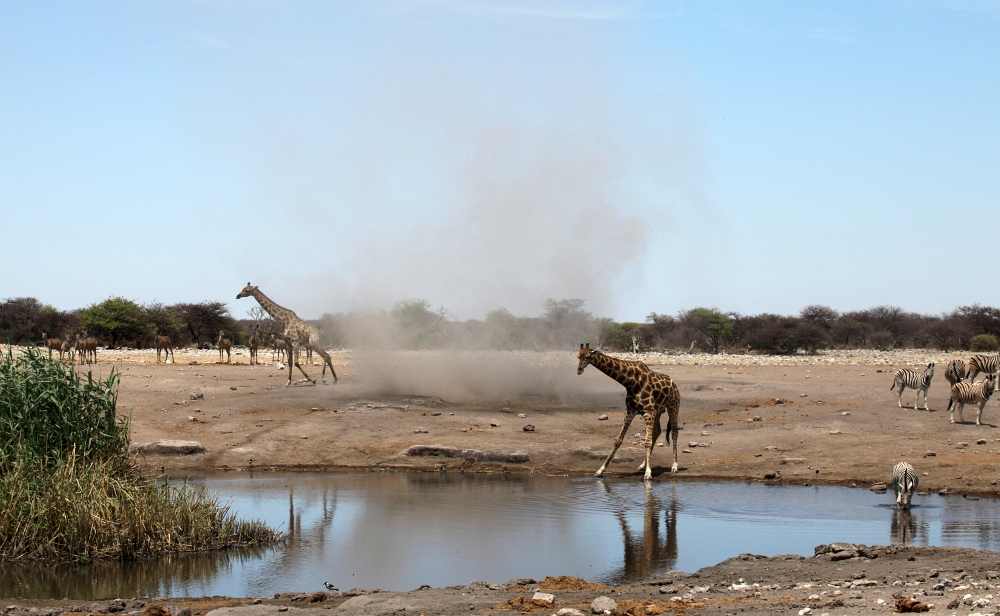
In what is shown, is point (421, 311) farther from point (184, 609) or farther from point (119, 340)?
point (184, 609)

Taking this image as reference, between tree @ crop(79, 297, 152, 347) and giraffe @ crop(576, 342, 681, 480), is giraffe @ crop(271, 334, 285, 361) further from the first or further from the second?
giraffe @ crop(576, 342, 681, 480)

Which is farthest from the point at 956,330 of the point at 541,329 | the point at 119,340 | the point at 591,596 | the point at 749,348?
the point at 591,596

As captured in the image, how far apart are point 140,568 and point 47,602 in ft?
5.73

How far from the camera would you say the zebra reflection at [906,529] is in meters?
11.6

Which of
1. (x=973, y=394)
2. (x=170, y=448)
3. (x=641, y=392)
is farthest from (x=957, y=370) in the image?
(x=170, y=448)

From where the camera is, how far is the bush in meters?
51.3

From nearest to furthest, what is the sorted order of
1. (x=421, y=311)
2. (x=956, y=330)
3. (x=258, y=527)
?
(x=258, y=527)
(x=421, y=311)
(x=956, y=330)

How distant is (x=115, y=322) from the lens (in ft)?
172

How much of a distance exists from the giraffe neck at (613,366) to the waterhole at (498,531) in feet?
Answer: 5.65

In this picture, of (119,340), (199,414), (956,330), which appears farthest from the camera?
(956,330)

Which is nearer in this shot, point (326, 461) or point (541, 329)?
point (326, 461)

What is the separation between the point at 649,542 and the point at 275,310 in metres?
19.2

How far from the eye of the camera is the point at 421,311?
144 ft

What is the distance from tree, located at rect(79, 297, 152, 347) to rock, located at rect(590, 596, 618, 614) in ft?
161
